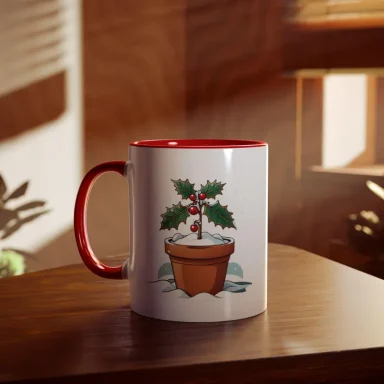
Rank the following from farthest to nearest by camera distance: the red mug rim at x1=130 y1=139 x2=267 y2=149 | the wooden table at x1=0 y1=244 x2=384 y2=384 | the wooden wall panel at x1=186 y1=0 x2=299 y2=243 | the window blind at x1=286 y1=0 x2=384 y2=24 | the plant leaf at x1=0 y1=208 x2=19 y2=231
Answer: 1. the wooden wall panel at x1=186 y1=0 x2=299 y2=243
2. the plant leaf at x1=0 y1=208 x2=19 y2=231
3. the window blind at x1=286 y1=0 x2=384 y2=24
4. the red mug rim at x1=130 y1=139 x2=267 y2=149
5. the wooden table at x1=0 y1=244 x2=384 y2=384

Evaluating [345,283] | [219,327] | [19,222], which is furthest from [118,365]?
[19,222]

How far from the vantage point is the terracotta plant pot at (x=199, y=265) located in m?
0.56

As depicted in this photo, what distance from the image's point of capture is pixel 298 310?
60 centimetres

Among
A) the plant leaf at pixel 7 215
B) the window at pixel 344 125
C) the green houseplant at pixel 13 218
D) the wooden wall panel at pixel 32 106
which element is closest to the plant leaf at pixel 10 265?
the green houseplant at pixel 13 218

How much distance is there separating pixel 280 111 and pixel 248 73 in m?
0.17

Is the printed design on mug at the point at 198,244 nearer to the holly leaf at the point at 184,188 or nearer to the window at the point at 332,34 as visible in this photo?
the holly leaf at the point at 184,188

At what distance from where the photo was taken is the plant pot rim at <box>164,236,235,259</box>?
1.82 feet

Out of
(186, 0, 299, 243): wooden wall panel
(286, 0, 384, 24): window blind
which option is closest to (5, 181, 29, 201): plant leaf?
(186, 0, 299, 243): wooden wall panel

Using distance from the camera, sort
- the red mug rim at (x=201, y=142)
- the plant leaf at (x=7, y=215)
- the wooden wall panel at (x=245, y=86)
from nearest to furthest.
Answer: the red mug rim at (x=201, y=142) → the plant leaf at (x=7, y=215) → the wooden wall panel at (x=245, y=86)

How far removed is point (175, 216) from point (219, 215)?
35 millimetres

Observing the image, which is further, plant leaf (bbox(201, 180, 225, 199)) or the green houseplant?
the green houseplant

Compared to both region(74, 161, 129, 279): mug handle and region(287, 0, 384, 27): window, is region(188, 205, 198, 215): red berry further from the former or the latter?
region(287, 0, 384, 27): window

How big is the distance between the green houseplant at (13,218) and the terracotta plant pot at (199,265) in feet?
5.36

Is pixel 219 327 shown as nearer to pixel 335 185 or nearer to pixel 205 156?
pixel 205 156
